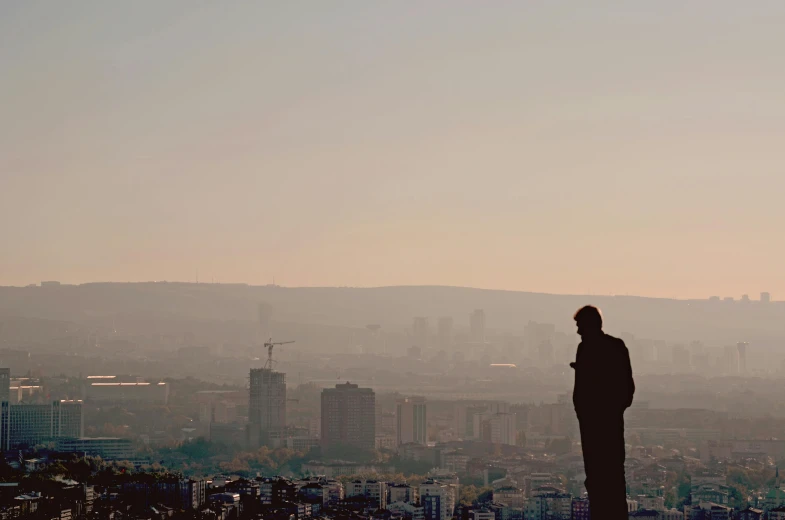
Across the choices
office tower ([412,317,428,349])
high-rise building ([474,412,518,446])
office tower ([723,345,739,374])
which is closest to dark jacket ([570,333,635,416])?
high-rise building ([474,412,518,446])

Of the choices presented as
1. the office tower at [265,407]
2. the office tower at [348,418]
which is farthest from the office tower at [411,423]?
the office tower at [265,407]

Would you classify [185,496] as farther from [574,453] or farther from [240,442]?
[240,442]

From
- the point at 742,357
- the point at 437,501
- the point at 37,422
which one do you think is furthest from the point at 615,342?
the point at 742,357

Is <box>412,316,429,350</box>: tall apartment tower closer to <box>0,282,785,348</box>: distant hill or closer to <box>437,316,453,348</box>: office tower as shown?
<box>437,316,453,348</box>: office tower

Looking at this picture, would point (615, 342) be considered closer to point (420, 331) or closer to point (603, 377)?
point (603, 377)

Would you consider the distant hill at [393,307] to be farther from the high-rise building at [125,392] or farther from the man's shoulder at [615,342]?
the man's shoulder at [615,342]
